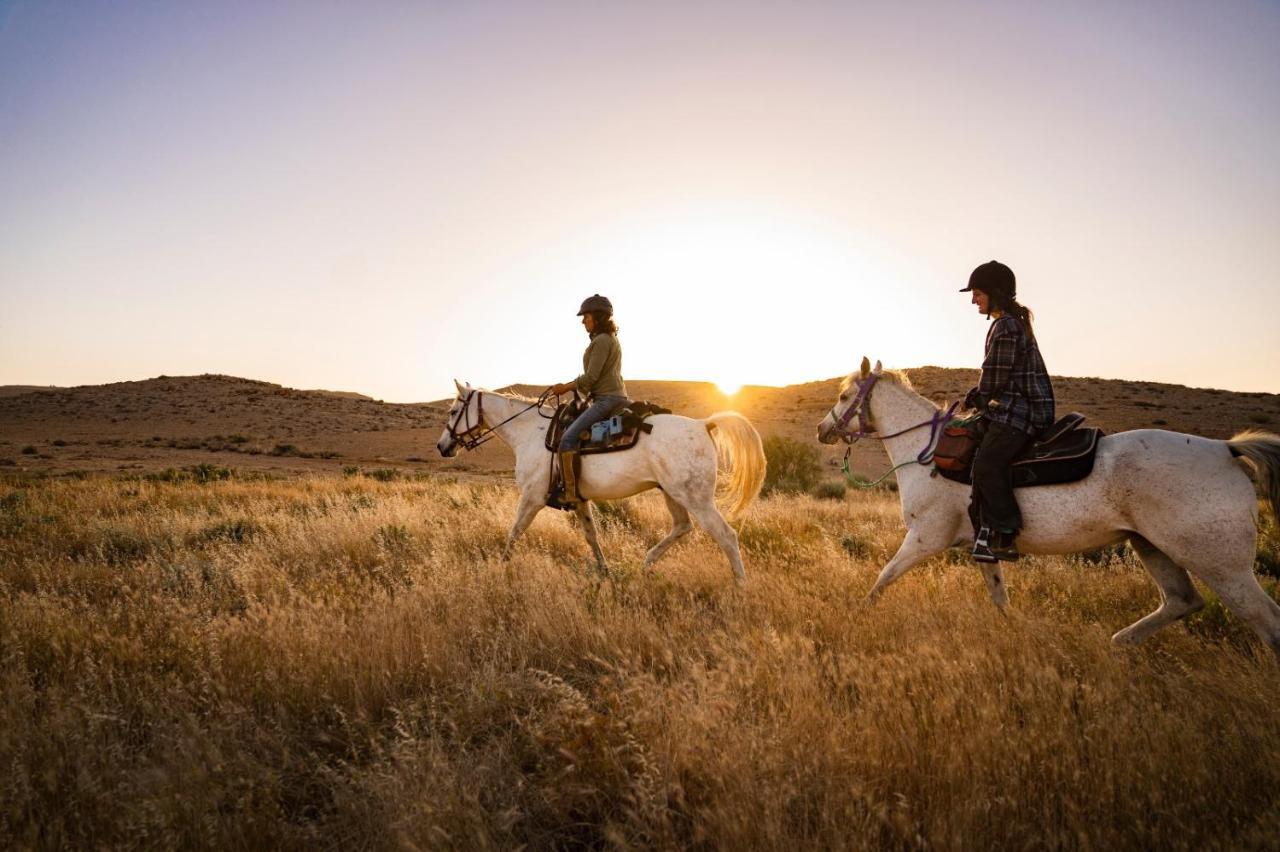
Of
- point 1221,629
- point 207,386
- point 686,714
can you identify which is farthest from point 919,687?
point 207,386

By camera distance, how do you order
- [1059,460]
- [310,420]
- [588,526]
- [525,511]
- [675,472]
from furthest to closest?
[310,420]
[588,526]
[525,511]
[675,472]
[1059,460]

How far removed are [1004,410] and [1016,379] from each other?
0.26 m

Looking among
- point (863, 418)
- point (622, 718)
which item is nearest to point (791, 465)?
point (863, 418)

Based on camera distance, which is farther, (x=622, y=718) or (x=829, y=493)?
(x=829, y=493)

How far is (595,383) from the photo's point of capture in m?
7.63

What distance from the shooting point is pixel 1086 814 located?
250 cm

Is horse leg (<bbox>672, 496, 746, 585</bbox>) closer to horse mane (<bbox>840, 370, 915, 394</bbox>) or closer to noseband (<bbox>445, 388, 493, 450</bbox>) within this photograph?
horse mane (<bbox>840, 370, 915, 394</bbox>)

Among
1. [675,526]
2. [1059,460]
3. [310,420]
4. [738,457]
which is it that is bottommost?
[675,526]

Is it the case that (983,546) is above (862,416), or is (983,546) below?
below

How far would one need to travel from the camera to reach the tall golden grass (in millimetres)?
2465

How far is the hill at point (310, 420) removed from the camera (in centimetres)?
3130

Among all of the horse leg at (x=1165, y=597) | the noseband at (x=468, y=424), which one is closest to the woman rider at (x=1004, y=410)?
the horse leg at (x=1165, y=597)

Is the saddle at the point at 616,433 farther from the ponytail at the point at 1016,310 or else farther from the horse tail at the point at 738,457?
the ponytail at the point at 1016,310

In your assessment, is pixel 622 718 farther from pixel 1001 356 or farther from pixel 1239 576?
pixel 1239 576
